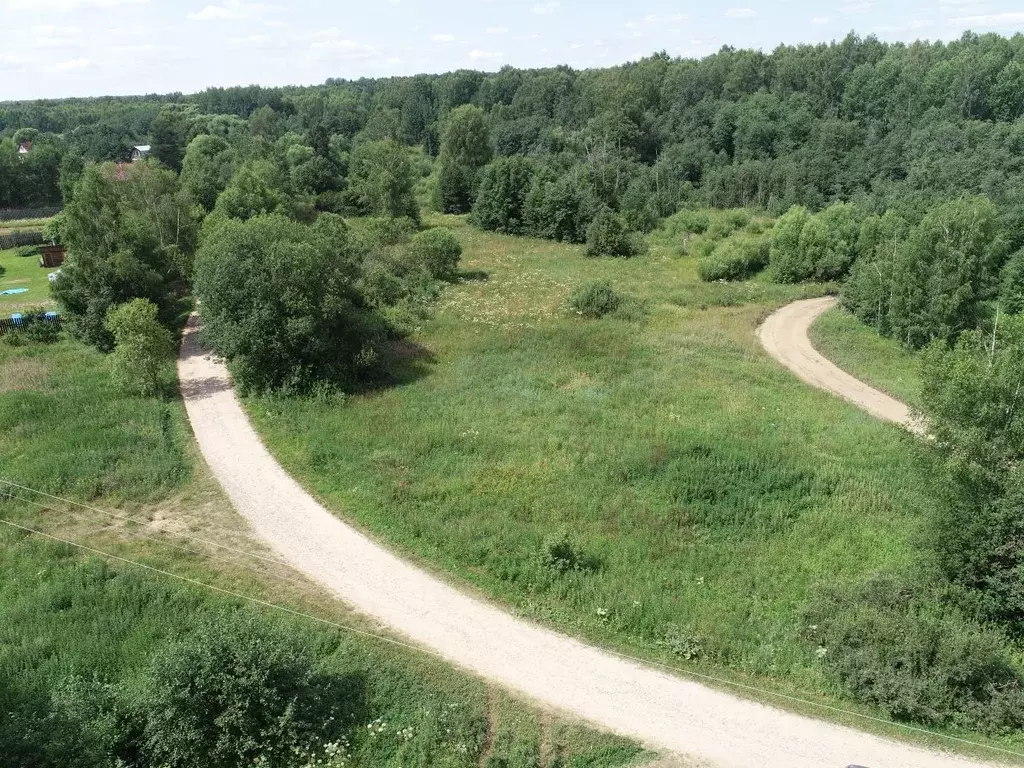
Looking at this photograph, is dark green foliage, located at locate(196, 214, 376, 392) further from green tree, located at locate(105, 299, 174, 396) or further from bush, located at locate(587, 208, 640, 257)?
bush, located at locate(587, 208, 640, 257)

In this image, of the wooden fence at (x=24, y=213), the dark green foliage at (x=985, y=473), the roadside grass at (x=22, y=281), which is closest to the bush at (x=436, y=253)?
the roadside grass at (x=22, y=281)

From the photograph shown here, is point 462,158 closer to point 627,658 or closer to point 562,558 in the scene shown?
point 562,558

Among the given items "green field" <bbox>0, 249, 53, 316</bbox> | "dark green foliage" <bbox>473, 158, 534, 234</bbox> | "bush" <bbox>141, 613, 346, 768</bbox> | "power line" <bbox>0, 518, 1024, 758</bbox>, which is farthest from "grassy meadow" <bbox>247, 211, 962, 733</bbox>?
"dark green foliage" <bbox>473, 158, 534, 234</bbox>

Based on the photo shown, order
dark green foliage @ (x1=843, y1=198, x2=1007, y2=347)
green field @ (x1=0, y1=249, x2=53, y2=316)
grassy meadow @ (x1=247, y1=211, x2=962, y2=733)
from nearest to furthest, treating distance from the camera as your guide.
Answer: grassy meadow @ (x1=247, y1=211, x2=962, y2=733) < dark green foliage @ (x1=843, y1=198, x2=1007, y2=347) < green field @ (x1=0, y1=249, x2=53, y2=316)

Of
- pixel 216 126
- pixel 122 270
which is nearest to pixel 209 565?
pixel 122 270

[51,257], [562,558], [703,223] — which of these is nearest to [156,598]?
[562,558]

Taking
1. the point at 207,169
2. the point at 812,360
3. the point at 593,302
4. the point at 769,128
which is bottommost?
the point at 812,360

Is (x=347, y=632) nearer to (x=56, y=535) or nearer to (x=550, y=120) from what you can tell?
(x=56, y=535)
